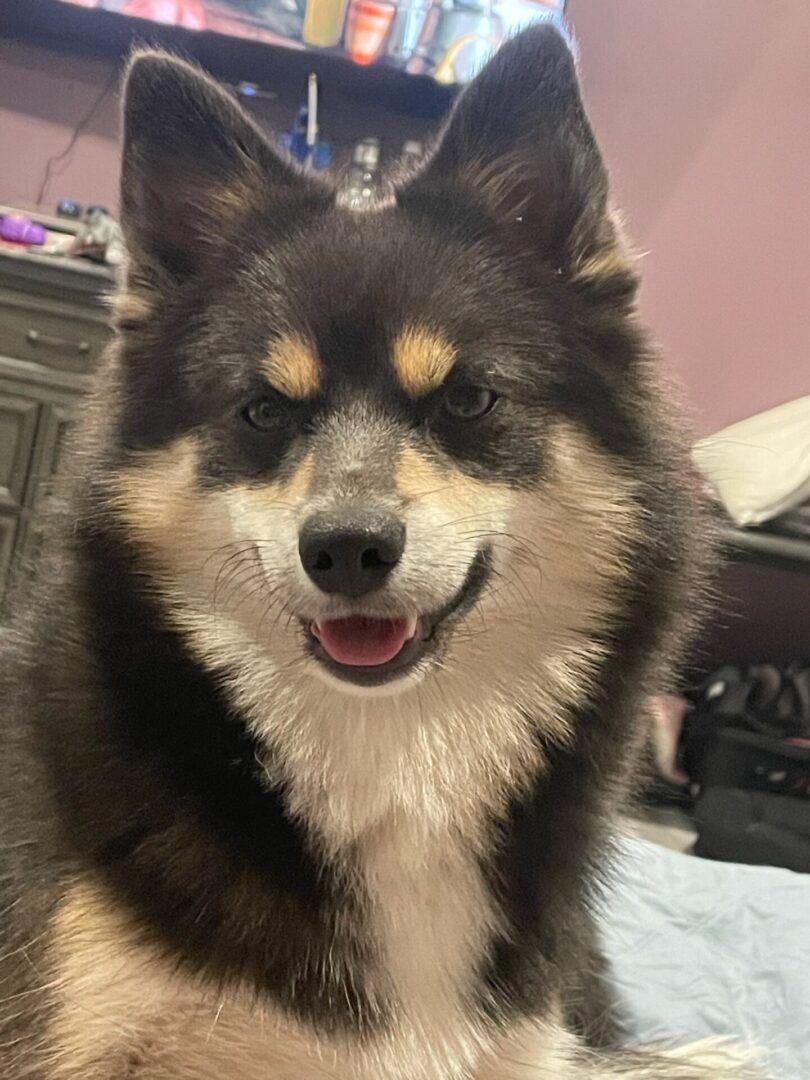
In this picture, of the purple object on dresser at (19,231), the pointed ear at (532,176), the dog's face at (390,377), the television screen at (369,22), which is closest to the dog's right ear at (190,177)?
the dog's face at (390,377)

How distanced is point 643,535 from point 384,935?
1.83 ft

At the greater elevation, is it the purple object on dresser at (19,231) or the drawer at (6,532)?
the purple object on dresser at (19,231)

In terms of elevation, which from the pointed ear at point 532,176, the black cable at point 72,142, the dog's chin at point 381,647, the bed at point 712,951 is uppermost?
the black cable at point 72,142

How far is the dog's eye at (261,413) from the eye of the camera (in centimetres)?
119

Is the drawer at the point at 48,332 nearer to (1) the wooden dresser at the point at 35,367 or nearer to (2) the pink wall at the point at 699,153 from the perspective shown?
(1) the wooden dresser at the point at 35,367

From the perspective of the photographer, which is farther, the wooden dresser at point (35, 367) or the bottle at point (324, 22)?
the bottle at point (324, 22)

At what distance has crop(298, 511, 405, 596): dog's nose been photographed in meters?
1.00

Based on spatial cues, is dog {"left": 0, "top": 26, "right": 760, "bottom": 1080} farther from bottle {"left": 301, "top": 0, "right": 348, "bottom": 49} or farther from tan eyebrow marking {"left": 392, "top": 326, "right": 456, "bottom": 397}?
bottle {"left": 301, "top": 0, "right": 348, "bottom": 49}

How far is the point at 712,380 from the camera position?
3.79 m

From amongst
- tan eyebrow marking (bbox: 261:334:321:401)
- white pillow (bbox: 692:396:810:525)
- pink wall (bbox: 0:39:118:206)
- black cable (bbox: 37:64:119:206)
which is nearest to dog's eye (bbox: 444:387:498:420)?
tan eyebrow marking (bbox: 261:334:321:401)

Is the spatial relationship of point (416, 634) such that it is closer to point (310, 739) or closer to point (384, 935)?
point (310, 739)

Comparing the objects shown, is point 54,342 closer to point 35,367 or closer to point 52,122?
point 35,367

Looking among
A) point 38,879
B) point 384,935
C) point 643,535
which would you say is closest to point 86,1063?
point 38,879

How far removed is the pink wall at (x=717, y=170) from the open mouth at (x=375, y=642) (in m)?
2.79
